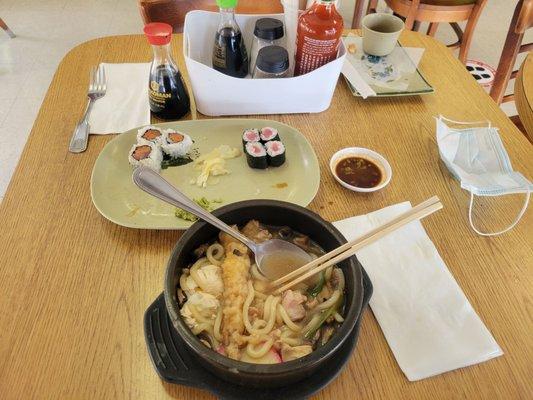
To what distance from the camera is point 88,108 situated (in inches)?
49.2

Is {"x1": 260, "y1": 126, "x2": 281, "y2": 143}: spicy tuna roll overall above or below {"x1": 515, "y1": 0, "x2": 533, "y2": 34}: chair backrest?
below

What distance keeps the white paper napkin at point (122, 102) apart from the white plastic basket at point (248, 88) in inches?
7.6

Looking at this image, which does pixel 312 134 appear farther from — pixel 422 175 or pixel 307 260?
pixel 307 260

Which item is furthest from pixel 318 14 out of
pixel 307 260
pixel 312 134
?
pixel 307 260

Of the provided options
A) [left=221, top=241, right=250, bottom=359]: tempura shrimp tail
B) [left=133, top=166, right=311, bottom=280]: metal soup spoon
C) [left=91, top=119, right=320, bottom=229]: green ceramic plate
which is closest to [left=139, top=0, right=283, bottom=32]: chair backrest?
[left=91, top=119, right=320, bottom=229]: green ceramic plate

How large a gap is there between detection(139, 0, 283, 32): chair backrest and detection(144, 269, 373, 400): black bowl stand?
129cm

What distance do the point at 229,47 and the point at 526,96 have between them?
916 mm

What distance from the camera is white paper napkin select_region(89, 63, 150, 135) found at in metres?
1.22

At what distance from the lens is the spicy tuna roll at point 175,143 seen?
3.63 ft

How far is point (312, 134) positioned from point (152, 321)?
727 millimetres

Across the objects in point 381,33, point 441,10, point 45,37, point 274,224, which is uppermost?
point 381,33

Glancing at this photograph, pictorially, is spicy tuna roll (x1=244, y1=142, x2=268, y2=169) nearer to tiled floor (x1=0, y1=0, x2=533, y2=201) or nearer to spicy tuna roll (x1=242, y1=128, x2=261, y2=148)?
spicy tuna roll (x1=242, y1=128, x2=261, y2=148)

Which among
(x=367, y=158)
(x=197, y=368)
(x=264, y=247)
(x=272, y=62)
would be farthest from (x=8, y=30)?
(x=197, y=368)

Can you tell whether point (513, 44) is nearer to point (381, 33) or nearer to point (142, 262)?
point (381, 33)
